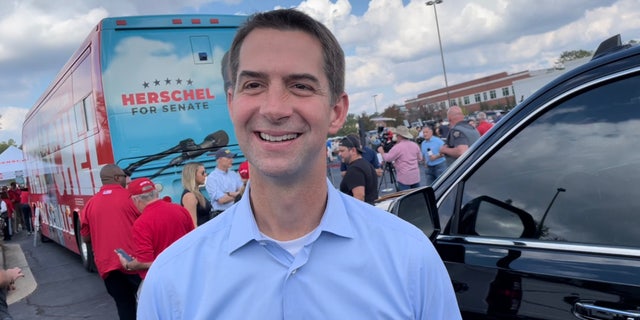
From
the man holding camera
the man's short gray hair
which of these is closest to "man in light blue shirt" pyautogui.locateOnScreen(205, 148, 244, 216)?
the man's short gray hair

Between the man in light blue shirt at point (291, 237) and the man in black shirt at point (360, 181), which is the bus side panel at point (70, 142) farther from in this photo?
the man in light blue shirt at point (291, 237)

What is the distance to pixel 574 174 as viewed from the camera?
1814 millimetres

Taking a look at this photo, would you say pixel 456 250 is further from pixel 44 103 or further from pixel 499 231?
pixel 44 103

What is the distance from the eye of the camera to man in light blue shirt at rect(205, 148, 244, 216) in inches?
263

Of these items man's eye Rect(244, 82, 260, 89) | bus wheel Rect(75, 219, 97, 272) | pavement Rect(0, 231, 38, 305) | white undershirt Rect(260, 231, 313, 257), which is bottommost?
pavement Rect(0, 231, 38, 305)

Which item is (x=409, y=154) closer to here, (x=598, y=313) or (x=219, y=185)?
(x=219, y=185)

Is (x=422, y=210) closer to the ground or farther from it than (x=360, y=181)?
farther from it

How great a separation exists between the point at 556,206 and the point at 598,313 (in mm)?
428

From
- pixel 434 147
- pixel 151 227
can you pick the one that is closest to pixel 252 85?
pixel 151 227

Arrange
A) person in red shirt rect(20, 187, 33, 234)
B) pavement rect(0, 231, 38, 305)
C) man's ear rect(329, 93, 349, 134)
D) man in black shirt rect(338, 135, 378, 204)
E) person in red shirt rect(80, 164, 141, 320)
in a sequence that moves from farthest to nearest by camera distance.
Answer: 1. person in red shirt rect(20, 187, 33, 234)
2. pavement rect(0, 231, 38, 305)
3. man in black shirt rect(338, 135, 378, 204)
4. person in red shirt rect(80, 164, 141, 320)
5. man's ear rect(329, 93, 349, 134)

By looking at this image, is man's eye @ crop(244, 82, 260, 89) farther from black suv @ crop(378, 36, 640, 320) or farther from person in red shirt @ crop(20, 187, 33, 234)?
person in red shirt @ crop(20, 187, 33, 234)

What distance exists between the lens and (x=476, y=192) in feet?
6.91

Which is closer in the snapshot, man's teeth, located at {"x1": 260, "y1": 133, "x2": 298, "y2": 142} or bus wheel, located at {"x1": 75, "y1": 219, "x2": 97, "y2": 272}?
man's teeth, located at {"x1": 260, "y1": 133, "x2": 298, "y2": 142}

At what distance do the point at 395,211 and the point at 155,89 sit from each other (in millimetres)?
5523
